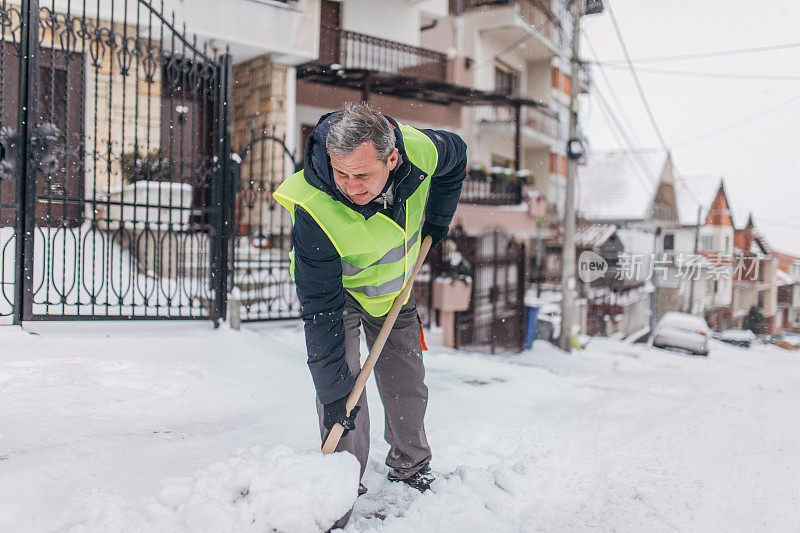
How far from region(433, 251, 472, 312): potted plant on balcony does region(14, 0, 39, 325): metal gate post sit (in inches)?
208

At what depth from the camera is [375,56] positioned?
1424 centimetres

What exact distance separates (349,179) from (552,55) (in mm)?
20525

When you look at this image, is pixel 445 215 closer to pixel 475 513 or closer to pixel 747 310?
pixel 475 513

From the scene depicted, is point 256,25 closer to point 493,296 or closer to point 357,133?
point 493,296

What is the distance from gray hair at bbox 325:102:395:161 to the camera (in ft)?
6.15

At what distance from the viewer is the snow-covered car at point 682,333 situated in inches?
318

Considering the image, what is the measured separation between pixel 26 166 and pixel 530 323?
8321mm

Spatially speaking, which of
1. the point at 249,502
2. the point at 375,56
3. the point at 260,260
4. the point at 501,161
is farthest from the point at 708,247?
the point at 501,161

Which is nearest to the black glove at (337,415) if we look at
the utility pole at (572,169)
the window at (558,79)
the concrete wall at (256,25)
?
the concrete wall at (256,25)

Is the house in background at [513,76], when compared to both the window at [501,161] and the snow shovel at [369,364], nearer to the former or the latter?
the window at [501,161]

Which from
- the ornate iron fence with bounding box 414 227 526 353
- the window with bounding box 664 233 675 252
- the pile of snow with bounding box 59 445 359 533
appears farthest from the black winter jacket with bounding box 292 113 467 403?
the window with bounding box 664 233 675 252

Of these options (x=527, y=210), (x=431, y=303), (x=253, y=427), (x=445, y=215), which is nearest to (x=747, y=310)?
(x=431, y=303)

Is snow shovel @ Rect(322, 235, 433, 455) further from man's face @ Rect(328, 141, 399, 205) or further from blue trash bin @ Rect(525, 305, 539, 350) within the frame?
blue trash bin @ Rect(525, 305, 539, 350)

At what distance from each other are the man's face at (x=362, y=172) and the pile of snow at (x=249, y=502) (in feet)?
3.19
